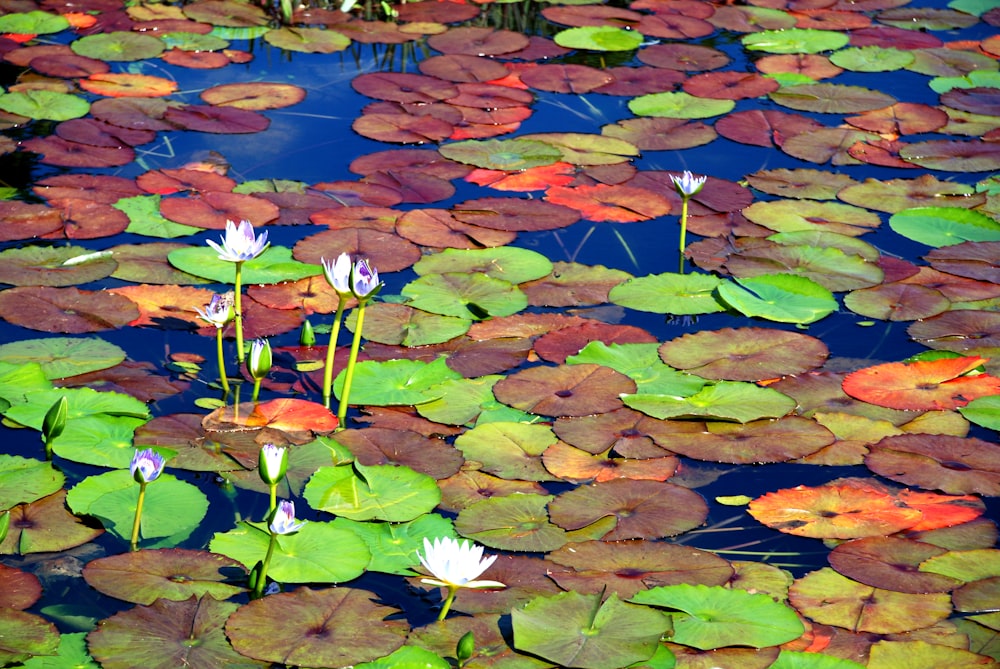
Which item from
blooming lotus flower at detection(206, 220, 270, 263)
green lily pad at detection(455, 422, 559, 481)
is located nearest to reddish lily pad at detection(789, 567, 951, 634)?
green lily pad at detection(455, 422, 559, 481)

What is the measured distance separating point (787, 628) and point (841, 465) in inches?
33.3

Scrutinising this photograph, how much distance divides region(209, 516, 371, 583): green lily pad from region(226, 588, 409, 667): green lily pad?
65 mm

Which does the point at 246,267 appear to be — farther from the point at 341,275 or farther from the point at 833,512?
the point at 833,512

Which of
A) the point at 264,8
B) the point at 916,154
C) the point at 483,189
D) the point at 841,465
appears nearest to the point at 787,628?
the point at 841,465

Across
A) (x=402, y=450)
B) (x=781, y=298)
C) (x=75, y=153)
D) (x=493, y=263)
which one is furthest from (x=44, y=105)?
(x=781, y=298)

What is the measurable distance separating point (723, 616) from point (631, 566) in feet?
0.96

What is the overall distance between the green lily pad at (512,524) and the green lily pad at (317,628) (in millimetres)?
347

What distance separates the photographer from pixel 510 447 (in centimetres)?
323

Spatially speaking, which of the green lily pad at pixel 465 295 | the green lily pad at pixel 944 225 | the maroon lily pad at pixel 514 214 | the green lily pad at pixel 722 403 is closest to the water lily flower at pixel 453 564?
the green lily pad at pixel 722 403

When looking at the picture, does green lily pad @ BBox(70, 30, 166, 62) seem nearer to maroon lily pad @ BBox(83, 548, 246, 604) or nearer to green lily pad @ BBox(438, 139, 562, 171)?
green lily pad @ BBox(438, 139, 562, 171)

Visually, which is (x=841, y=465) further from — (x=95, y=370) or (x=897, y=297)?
(x=95, y=370)

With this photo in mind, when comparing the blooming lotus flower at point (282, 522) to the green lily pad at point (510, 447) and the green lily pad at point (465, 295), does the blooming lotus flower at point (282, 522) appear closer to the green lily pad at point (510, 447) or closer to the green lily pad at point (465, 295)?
the green lily pad at point (510, 447)

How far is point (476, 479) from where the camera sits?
3092 millimetres

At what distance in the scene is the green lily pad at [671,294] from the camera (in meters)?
3.96
